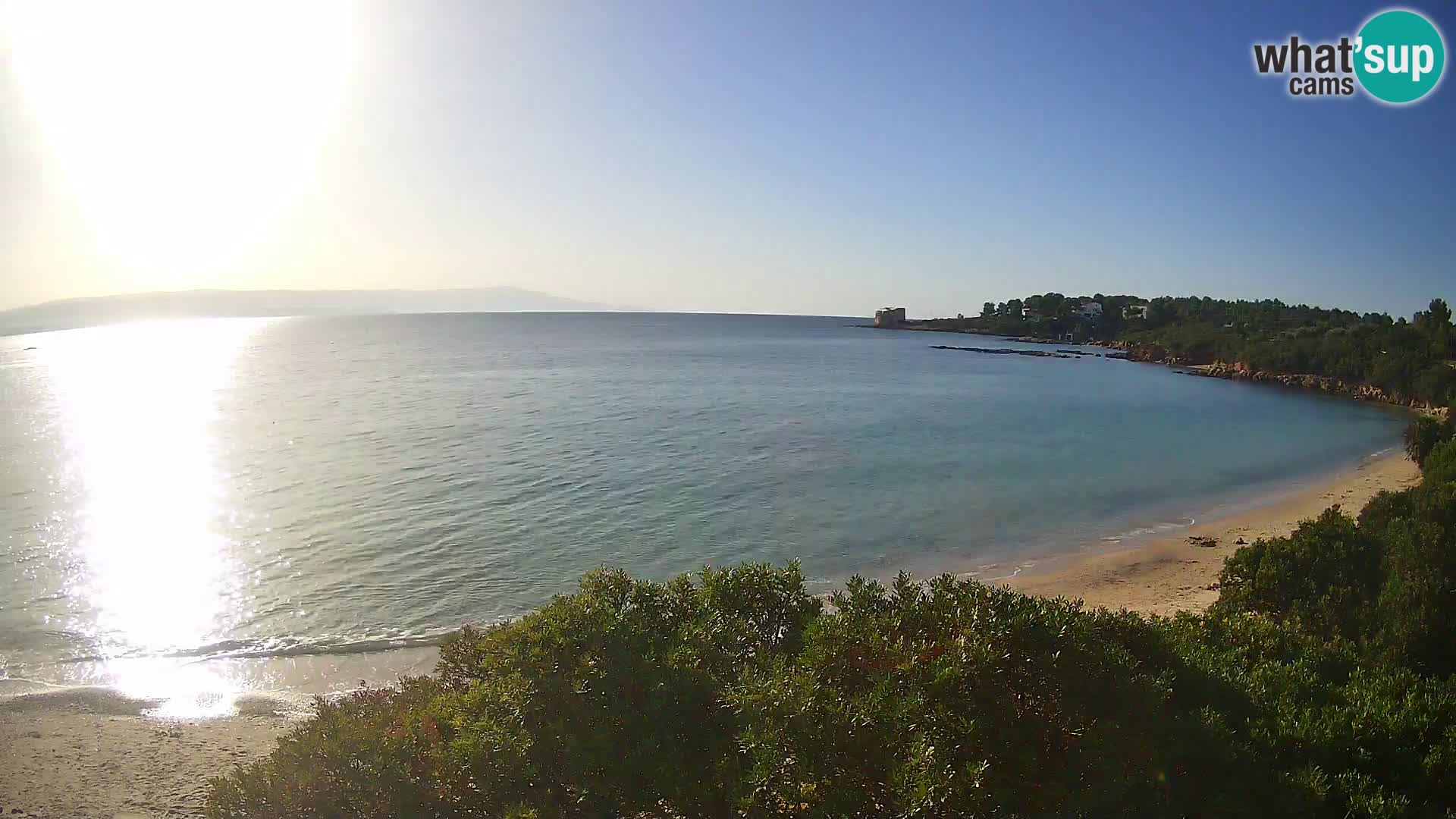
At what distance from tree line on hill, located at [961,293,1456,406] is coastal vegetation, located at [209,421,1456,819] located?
6738 centimetres

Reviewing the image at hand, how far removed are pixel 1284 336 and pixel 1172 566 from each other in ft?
333

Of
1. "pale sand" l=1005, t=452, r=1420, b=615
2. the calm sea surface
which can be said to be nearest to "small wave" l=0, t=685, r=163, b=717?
the calm sea surface

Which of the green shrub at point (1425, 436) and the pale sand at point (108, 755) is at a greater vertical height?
the green shrub at point (1425, 436)

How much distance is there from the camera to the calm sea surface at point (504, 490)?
18.5 metres

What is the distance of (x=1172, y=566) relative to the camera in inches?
870

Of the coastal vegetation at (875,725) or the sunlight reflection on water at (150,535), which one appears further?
the sunlight reflection on water at (150,535)

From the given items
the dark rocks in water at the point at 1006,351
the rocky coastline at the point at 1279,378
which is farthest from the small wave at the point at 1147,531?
the dark rocks in water at the point at 1006,351

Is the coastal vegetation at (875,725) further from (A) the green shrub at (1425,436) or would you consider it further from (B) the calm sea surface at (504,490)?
(A) the green shrub at (1425,436)

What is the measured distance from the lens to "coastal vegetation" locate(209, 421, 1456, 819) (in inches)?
237

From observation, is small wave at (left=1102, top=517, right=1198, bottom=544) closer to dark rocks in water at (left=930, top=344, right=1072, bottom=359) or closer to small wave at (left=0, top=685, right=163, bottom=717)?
small wave at (left=0, top=685, right=163, bottom=717)

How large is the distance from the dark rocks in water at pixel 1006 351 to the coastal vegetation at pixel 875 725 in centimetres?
12113

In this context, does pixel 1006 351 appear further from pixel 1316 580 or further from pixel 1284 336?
pixel 1316 580

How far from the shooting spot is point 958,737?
5.87 metres

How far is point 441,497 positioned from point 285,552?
666 cm
